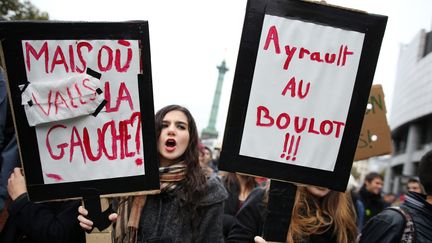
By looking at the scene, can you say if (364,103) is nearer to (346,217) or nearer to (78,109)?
(346,217)

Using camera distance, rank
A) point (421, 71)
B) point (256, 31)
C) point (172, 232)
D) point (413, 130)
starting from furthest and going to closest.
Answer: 1. point (413, 130)
2. point (421, 71)
3. point (172, 232)
4. point (256, 31)

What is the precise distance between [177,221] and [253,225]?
451 mm

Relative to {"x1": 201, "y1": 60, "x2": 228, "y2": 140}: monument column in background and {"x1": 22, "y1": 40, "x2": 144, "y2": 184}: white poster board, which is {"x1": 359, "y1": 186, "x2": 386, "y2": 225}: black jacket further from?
{"x1": 201, "y1": 60, "x2": 228, "y2": 140}: monument column in background

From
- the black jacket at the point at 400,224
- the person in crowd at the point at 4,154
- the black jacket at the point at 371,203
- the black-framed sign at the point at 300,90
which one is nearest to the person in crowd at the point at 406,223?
the black jacket at the point at 400,224

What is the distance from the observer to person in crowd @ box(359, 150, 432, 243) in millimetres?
2207

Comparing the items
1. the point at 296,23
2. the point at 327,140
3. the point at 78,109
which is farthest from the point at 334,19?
the point at 78,109

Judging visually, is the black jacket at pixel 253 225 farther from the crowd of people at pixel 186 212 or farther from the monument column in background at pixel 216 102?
the monument column in background at pixel 216 102

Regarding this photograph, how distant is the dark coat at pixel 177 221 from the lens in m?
2.47

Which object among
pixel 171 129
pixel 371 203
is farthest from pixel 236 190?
pixel 371 203

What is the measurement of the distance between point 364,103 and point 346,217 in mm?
877

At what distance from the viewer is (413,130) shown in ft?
129

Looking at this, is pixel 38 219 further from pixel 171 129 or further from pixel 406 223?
pixel 406 223

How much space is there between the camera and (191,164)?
280cm

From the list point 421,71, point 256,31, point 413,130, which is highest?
point 256,31
